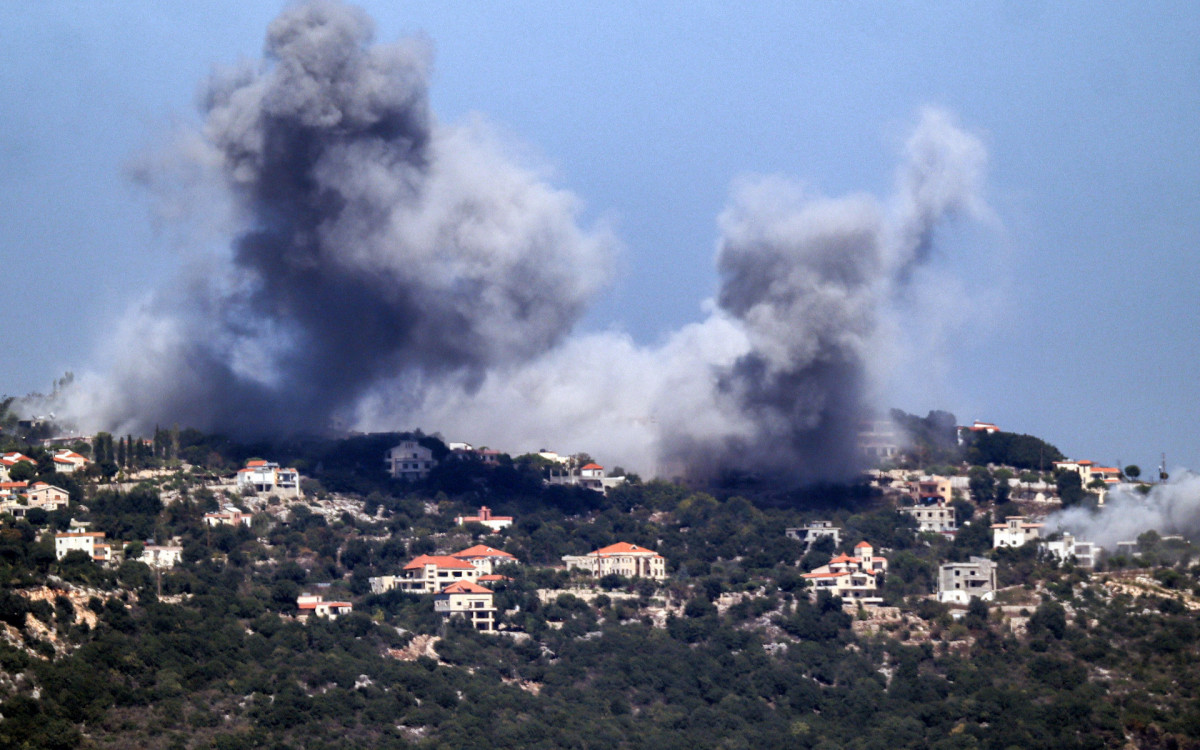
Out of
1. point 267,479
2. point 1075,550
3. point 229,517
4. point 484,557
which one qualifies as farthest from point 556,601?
point 1075,550

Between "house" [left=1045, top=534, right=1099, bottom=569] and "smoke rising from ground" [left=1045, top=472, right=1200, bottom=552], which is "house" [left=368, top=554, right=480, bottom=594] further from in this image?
"smoke rising from ground" [left=1045, top=472, right=1200, bottom=552]

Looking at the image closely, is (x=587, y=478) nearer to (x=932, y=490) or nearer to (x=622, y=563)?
(x=622, y=563)

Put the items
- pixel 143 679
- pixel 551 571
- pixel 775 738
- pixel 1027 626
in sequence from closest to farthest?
1. pixel 143 679
2. pixel 775 738
3. pixel 1027 626
4. pixel 551 571

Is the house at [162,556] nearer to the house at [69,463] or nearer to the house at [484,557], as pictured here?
the house at [69,463]

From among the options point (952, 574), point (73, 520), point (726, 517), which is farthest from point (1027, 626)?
A: point (73, 520)

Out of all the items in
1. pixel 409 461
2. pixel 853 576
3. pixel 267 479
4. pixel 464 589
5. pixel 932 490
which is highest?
pixel 409 461

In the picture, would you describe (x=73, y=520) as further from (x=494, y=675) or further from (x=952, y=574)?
(x=952, y=574)

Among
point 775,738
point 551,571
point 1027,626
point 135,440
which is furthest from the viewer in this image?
point 135,440
